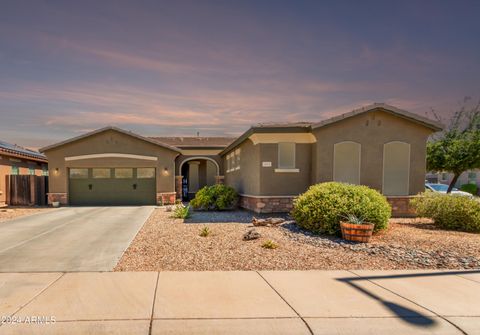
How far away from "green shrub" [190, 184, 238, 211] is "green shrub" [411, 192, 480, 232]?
29.1 ft

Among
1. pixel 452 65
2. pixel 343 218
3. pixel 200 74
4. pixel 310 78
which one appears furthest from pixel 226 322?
pixel 452 65

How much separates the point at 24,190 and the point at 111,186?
5.44 m

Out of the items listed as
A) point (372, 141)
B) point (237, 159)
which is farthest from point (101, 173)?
point (372, 141)

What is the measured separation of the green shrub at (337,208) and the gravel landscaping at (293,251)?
416 mm

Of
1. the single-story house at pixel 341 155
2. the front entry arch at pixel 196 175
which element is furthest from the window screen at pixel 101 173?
the single-story house at pixel 341 155

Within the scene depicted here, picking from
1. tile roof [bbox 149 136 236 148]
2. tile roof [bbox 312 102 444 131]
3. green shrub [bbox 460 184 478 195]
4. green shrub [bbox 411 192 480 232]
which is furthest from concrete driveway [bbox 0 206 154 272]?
green shrub [bbox 460 184 478 195]

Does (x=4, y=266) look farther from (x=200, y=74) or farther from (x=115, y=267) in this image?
(x=200, y=74)

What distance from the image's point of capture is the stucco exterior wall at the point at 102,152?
1883 cm

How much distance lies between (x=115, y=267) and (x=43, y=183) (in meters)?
17.1

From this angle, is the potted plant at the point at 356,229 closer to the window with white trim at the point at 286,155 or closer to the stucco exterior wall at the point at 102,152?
the window with white trim at the point at 286,155

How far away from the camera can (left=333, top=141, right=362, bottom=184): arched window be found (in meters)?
13.4

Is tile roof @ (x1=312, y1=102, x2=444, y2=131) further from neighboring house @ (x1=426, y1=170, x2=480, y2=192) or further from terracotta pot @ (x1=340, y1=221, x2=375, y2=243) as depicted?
neighboring house @ (x1=426, y1=170, x2=480, y2=192)

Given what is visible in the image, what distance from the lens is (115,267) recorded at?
619 centimetres

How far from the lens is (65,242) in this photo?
849 centimetres
